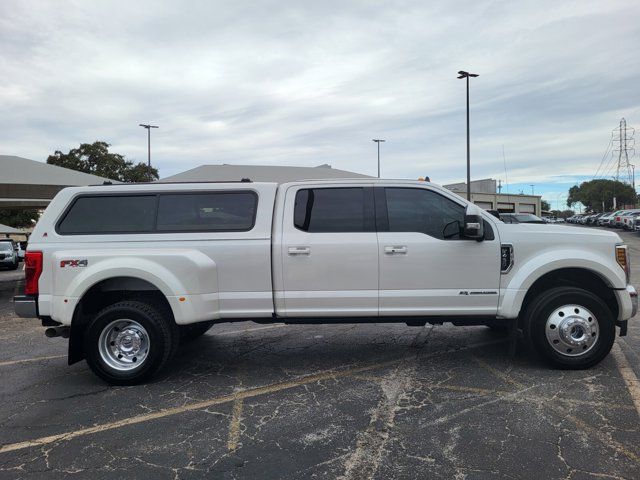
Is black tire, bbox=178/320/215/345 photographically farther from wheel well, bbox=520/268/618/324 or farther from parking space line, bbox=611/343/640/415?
parking space line, bbox=611/343/640/415

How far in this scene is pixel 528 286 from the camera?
5.11 meters

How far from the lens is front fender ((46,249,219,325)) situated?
194 inches

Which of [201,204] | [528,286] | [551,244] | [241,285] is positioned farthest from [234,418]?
[551,244]

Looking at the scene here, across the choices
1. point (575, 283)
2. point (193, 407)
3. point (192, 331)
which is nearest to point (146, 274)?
point (193, 407)

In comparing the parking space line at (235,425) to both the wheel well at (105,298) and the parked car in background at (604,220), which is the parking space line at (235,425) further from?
the parked car in background at (604,220)

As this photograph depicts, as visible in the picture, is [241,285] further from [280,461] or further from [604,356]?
[604,356]

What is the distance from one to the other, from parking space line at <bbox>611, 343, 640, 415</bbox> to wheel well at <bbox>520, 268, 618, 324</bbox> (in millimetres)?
532

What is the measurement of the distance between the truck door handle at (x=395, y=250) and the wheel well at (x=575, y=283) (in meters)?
1.40

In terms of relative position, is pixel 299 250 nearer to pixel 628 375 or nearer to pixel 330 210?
pixel 330 210

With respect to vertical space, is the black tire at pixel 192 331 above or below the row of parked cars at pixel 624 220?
below

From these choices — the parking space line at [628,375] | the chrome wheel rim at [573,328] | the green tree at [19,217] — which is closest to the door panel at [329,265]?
the chrome wheel rim at [573,328]

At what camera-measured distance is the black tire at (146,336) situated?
5.00 m

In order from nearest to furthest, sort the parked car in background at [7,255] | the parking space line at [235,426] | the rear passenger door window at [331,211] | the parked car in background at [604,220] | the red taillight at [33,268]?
the parking space line at [235,426] < the red taillight at [33,268] < the rear passenger door window at [331,211] < the parked car in background at [7,255] < the parked car in background at [604,220]

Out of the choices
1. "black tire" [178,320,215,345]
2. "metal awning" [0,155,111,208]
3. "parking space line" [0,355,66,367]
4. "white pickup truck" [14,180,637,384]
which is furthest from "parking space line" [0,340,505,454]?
"metal awning" [0,155,111,208]
